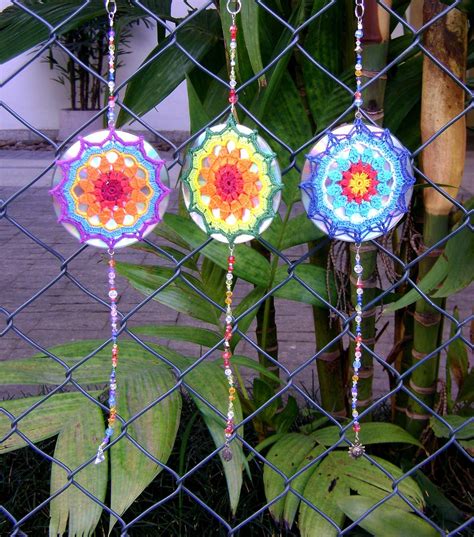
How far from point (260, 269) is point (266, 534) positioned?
59 centimetres

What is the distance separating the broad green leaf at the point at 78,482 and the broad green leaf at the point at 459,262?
590 millimetres

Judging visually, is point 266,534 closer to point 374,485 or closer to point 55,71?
point 374,485

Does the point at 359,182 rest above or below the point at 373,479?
above

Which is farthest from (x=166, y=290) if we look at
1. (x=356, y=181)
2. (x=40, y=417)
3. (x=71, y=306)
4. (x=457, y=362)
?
(x=71, y=306)

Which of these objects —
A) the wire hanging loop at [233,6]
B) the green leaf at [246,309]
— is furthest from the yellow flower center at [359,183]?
the green leaf at [246,309]

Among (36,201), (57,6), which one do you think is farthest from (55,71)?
(57,6)

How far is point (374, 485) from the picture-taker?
1.27 m

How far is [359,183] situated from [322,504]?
0.57 meters

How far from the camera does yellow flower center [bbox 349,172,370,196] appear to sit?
0.96 m

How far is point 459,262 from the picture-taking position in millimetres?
1168

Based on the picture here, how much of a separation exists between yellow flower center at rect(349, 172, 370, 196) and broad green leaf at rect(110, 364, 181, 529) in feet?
1.53

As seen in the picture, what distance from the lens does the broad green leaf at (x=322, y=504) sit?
1.23m

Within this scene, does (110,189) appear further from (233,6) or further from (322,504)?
(322,504)

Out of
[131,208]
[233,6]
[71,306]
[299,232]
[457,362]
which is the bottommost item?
[71,306]
